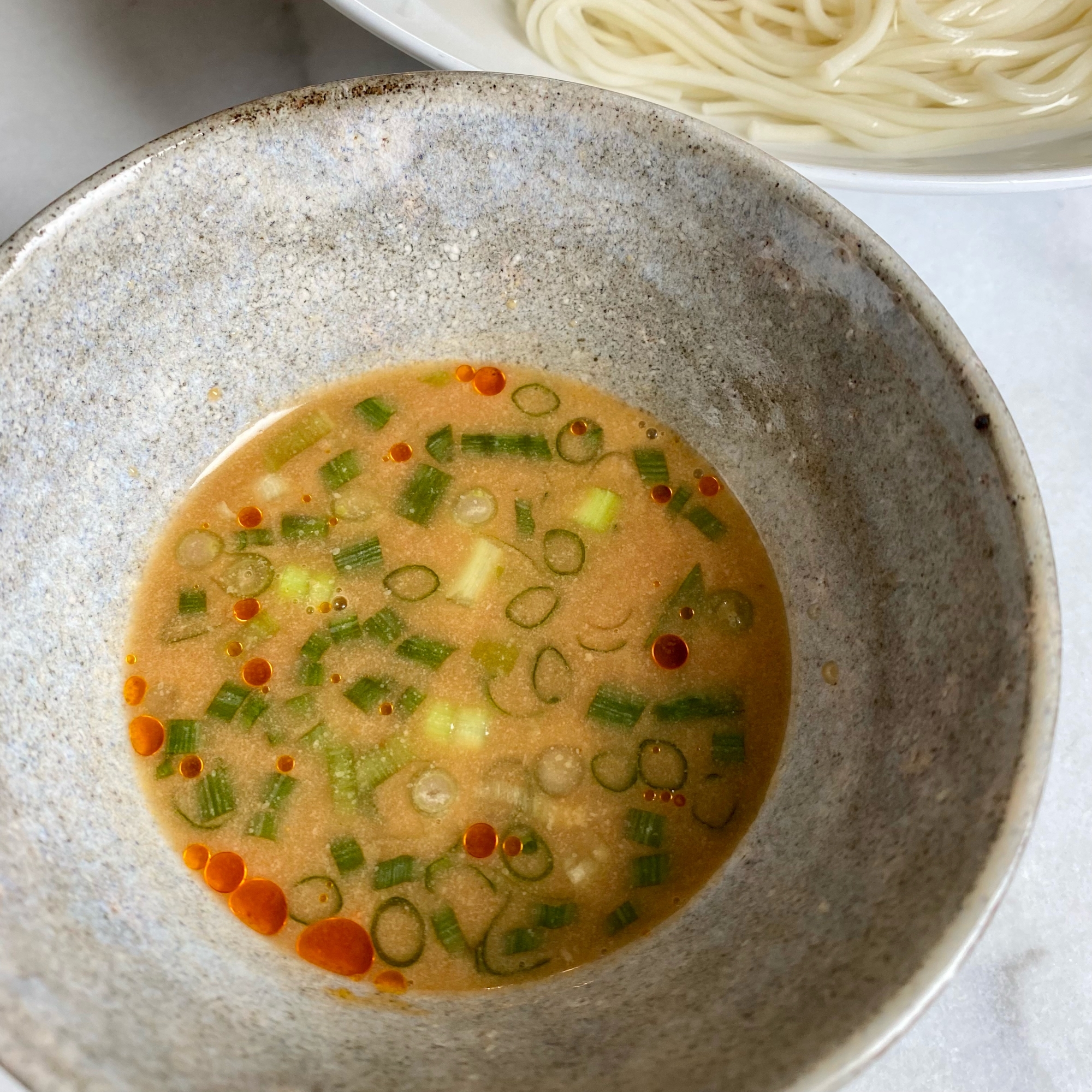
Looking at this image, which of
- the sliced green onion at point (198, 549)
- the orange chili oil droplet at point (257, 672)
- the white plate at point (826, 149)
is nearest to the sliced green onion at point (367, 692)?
the orange chili oil droplet at point (257, 672)

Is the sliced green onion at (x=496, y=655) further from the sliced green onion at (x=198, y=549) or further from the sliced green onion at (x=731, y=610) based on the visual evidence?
the sliced green onion at (x=198, y=549)

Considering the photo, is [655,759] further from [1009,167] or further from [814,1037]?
[1009,167]

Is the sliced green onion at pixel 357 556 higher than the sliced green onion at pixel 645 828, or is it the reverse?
the sliced green onion at pixel 357 556

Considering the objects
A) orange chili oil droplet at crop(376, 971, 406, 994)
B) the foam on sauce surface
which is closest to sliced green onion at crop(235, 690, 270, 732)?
the foam on sauce surface

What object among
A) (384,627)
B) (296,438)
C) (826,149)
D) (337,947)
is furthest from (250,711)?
(826,149)

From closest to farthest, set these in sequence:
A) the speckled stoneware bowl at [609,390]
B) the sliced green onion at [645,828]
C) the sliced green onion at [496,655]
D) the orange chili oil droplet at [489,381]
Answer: the speckled stoneware bowl at [609,390] < the sliced green onion at [645,828] < the sliced green onion at [496,655] < the orange chili oil droplet at [489,381]

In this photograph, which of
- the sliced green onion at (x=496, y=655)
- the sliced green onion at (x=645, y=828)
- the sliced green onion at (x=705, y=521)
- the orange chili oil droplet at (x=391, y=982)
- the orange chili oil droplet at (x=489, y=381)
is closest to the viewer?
the orange chili oil droplet at (x=391, y=982)
